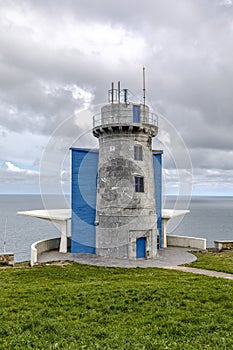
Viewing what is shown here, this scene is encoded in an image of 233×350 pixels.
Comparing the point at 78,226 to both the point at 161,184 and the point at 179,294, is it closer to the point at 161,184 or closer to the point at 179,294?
the point at 161,184

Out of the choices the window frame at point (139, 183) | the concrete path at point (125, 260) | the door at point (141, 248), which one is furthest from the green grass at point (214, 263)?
the window frame at point (139, 183)

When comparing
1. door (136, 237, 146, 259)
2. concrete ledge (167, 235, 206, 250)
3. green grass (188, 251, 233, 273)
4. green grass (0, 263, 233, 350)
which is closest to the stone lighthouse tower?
door (136, 237, 146, 259)

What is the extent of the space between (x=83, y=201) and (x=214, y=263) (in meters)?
10.9

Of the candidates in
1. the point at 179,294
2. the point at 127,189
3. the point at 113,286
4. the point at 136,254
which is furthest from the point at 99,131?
the point at 179,294

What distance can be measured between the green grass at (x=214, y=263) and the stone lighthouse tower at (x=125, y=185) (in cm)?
381

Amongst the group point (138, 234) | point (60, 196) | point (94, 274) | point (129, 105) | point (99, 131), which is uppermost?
point (129, 105)

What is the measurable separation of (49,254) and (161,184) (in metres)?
11.9

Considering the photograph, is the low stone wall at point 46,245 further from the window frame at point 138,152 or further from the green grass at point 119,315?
the green grass at point 119,315

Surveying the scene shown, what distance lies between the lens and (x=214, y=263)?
20.8 meters

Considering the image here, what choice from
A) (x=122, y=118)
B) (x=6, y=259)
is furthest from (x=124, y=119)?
(x=6, y=259)

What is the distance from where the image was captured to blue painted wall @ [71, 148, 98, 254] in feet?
82.5

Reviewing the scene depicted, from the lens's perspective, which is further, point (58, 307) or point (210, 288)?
point (210, 288)

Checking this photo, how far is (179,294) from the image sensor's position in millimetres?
11586

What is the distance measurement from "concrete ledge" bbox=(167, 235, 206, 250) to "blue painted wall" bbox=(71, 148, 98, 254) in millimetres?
8838
